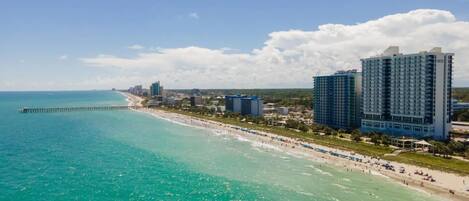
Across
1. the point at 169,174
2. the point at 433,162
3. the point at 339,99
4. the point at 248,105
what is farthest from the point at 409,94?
the point at 248,105

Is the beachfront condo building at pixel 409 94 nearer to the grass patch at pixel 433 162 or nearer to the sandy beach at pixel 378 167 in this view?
the grass patch at pixel 433 162

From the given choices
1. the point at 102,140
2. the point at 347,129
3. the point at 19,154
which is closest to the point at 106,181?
the point at 19,154

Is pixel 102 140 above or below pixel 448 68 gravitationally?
below

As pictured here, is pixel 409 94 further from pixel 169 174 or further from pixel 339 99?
pixel 169 174

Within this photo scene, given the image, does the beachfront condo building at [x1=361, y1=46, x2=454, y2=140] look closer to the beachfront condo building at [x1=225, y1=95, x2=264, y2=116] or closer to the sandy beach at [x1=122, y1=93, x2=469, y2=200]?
the sandy beach at [x1=122, y1=93, x2=469, y2=200]

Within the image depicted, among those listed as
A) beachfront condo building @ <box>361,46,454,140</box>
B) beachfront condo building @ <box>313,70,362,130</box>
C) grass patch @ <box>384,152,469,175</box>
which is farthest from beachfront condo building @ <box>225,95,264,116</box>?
grass patch @ <box>384,152,469,175</box>

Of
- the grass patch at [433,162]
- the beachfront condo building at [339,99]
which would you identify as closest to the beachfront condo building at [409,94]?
the beachfront condo building at [339,99]

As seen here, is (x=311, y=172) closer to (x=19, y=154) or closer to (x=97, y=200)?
(x=97, y=200)

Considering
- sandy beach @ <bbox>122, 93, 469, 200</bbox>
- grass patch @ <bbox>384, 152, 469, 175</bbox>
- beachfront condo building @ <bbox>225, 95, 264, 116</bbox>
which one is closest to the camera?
sandy beach @ <bbox>122, 93, 469, 200</bbox>
